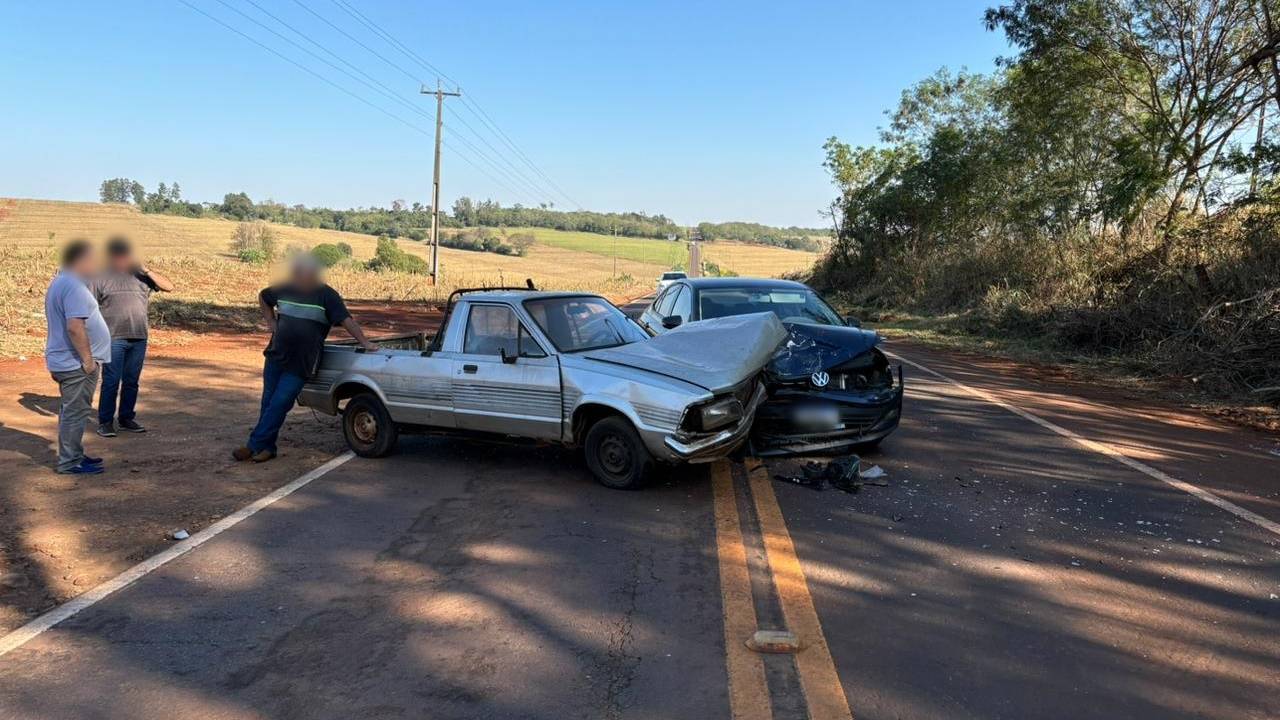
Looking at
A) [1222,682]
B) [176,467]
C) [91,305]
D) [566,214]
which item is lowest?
[176,467]

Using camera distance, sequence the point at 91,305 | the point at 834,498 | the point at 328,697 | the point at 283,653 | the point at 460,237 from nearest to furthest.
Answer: the point at 328,697 < the point at 283,653 < the point at 834,498 < the point at 91,305 < the point at 460,237

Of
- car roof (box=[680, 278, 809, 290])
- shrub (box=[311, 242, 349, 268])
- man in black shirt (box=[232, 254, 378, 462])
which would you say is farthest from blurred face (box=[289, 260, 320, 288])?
car roof (box=[680, 278, 809, 290])

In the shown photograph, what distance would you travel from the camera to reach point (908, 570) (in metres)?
4.34

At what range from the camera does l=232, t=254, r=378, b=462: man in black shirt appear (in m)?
6.84

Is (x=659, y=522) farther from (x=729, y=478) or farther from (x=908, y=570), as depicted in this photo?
(x=908, y=570)

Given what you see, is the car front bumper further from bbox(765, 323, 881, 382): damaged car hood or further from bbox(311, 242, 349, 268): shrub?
bbox(311, 242, 349, 268): shrub

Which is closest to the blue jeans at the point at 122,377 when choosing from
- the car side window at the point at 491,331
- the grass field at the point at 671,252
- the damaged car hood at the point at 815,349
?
the car side window at the point at 491,331

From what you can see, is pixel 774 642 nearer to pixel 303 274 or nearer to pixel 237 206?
pixel 303 274

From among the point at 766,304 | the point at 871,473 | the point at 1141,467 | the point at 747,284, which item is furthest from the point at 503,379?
the point at 1141,467

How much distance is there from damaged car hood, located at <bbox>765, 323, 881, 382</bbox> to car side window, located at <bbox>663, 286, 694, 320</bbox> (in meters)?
1.63

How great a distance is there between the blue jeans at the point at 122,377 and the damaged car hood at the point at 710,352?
480cm

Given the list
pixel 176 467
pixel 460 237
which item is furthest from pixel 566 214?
pixel 176 467

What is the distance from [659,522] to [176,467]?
4.29 meters

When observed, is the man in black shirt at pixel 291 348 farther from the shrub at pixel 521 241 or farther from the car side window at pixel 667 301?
the shrub at pixel 521 241
